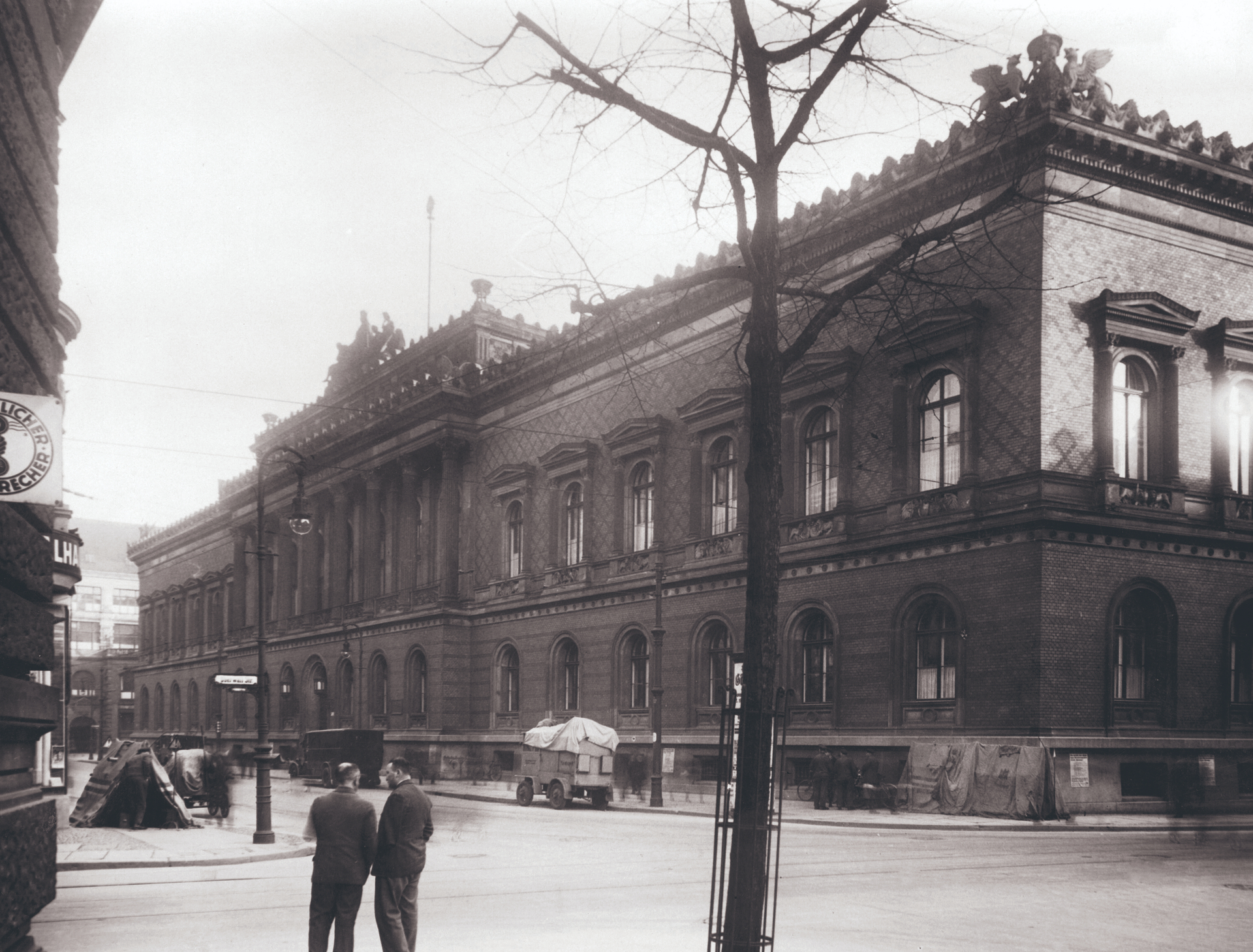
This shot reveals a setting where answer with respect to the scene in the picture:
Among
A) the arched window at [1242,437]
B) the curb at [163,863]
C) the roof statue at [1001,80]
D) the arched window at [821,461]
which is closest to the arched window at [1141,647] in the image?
the arched window at [1242,437]

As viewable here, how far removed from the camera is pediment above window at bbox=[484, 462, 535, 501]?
46719mm

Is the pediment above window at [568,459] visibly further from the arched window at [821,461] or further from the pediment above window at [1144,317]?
the pediment above window at [1144,317]

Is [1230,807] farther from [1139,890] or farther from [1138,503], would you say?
[1139,890]

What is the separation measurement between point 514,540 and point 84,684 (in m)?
64.0

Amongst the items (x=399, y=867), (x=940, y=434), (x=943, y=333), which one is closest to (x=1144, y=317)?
(x=943, y=333)

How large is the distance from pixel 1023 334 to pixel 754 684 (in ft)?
Answer: 71.8

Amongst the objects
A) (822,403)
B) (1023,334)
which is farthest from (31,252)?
(822,403)

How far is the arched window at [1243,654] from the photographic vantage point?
95.8 feet

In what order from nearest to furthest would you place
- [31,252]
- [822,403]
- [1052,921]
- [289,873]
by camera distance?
[31,252]
[1052,921]
[289,873]
[822,403]

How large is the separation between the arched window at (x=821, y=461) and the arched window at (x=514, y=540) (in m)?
16.5

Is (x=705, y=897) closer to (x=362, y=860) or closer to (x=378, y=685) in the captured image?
(x=362, y=860)

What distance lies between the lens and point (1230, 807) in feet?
91.5

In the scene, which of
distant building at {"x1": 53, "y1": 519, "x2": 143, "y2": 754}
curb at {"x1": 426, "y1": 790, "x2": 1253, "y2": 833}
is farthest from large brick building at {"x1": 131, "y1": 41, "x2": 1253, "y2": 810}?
distant building at {"x1": 53, "y1": 519, "x2": 143, "y2": 754}

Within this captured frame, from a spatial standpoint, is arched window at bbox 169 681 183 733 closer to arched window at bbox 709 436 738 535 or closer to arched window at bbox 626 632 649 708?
arched window at bbox 626 632 649 708
